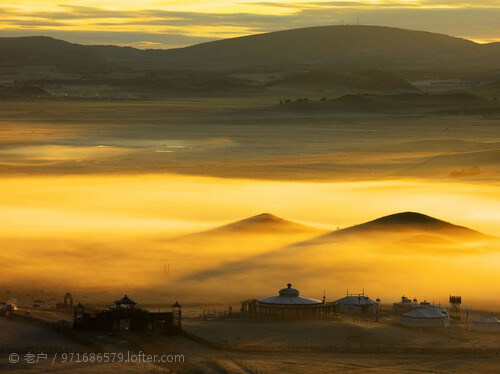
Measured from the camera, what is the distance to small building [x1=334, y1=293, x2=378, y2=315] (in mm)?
74188

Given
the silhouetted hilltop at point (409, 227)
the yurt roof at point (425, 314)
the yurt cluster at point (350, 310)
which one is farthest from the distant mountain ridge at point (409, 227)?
the yurt roof at point (425, 314)

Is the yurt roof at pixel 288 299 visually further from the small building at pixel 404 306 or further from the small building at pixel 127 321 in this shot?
the small building at pixel 127 321

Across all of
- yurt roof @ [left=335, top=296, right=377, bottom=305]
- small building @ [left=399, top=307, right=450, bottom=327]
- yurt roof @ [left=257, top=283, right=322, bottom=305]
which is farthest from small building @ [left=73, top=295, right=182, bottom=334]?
small building @ [left=399, top=307, right=450, bottom=327]

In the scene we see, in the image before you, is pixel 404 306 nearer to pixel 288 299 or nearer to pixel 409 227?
A: pixel 288 299

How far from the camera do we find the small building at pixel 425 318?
7194 cm

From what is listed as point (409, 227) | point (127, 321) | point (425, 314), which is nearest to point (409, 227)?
point (409, 227)

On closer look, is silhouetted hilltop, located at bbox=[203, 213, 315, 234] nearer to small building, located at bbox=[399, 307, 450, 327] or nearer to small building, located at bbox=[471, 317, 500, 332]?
small building, located at bbox=[399, 307, 450, 327]

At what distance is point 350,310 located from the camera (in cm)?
7419

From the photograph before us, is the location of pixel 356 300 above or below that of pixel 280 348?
above

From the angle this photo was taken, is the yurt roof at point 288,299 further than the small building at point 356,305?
No

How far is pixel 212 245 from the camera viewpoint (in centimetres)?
9244

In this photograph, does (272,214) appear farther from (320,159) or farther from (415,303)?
(320,159)

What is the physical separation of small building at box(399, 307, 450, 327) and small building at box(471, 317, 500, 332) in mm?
1606

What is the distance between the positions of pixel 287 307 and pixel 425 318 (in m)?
7.05
